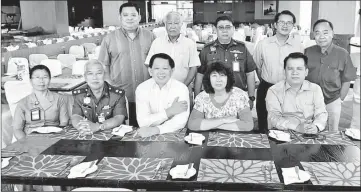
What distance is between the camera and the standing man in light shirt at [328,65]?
10.2ft

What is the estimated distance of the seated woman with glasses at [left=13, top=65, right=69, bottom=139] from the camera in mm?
2865

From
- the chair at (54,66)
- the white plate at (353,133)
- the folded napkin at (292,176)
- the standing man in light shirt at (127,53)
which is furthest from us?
the chair at (54,66)

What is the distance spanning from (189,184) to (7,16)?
16.7 meters

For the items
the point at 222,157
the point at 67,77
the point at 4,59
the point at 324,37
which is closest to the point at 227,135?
the point at 222,157

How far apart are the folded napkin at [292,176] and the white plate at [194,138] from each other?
57 cm

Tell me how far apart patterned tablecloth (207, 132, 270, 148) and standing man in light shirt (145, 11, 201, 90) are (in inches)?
45.6

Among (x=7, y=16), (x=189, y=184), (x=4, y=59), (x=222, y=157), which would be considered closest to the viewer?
(x=189, y=184)

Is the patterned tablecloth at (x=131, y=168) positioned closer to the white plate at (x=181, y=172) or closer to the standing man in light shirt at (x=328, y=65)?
the white plate at (x=181, y=172)

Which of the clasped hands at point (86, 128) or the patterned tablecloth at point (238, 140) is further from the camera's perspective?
the clasped hands at point (86, 128)

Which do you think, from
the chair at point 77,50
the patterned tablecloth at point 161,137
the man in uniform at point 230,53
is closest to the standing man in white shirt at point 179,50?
the man in uniform at point 230,53

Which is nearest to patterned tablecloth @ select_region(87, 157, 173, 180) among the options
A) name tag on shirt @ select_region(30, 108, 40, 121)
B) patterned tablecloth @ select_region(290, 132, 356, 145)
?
patterned tablecloth @ select_region(290, 132, 356, 145)

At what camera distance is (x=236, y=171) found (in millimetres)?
1797

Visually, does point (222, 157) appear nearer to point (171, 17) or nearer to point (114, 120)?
point (114, 120)

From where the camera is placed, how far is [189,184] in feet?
5.55
